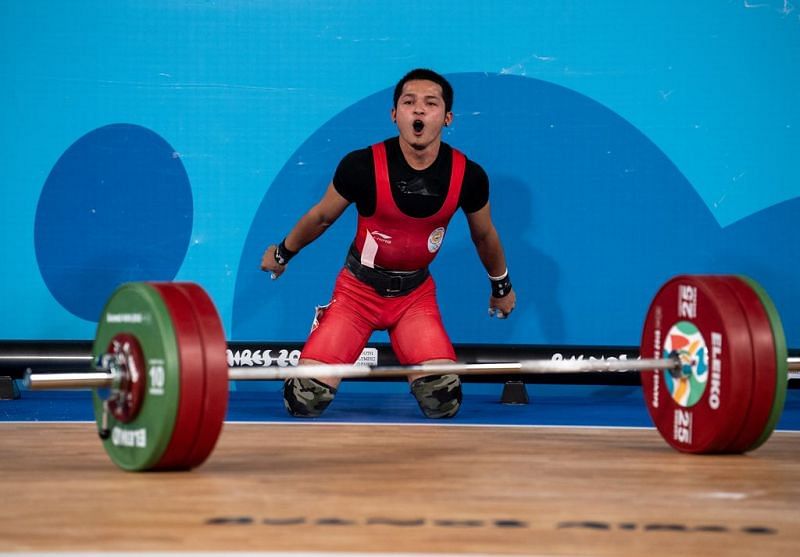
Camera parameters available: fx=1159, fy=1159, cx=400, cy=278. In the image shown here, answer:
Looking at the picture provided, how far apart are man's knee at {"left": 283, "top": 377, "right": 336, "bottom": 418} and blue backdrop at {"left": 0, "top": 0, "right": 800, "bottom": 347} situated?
2.89 feet

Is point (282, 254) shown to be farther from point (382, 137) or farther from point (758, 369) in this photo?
point (758, 369)

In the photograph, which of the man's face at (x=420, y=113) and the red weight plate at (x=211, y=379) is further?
the man's face at (x=420, y=113)

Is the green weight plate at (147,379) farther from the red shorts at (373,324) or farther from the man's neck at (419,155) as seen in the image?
the man's neck at (419,155)

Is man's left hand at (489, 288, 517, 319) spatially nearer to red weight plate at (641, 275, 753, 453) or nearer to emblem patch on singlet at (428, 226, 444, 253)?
emblem patch on singlet at (428, 226, 444, 253)

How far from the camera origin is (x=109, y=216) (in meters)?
4.44

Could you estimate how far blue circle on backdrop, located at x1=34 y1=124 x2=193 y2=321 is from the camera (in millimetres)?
4418

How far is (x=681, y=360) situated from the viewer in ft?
8.99

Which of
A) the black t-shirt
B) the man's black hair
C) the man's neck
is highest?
the man's black hair

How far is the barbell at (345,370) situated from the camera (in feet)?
7.40

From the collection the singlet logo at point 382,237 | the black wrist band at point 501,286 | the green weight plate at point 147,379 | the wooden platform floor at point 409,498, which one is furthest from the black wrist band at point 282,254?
the green weight plate at point 147,379

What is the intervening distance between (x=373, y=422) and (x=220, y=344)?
4.06ft

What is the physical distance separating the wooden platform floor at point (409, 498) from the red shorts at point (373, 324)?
1.82ft

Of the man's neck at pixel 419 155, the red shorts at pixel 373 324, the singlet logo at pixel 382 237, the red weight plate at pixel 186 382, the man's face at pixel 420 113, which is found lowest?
the red weight plate at pixel 186 382

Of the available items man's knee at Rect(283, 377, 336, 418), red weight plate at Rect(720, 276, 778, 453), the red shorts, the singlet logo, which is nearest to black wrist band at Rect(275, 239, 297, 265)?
the red shorts
